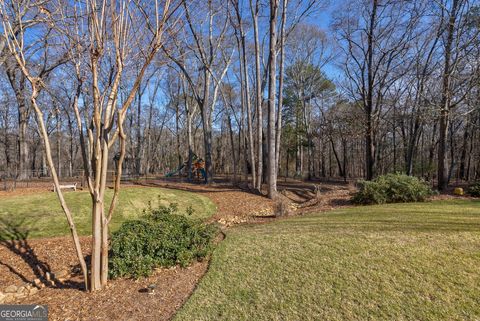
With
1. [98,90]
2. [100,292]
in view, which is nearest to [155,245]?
[100,292]

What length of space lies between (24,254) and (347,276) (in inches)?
236

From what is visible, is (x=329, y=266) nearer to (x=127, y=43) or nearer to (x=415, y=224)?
(x=415, y=224)

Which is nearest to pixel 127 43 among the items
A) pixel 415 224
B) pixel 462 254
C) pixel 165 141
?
pixel 462 254

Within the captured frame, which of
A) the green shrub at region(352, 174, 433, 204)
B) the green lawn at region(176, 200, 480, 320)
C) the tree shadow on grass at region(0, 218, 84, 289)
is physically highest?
the green shrub at region(352, 174, 433, 204)

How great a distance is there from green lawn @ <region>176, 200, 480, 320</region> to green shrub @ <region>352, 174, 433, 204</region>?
3631 mm

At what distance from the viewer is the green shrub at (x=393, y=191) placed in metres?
8.58

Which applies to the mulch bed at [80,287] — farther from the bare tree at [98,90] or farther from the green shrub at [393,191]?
the green shrub at [393,191]

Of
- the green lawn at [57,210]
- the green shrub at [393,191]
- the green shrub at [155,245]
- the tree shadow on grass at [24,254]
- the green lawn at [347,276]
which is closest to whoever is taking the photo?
the green lawn at [347,276]

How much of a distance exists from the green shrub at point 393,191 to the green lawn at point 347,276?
3.63 m

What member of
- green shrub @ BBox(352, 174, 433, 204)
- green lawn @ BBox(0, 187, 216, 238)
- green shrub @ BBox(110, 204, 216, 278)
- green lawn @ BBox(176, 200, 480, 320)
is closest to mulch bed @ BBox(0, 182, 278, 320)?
green shrub @ BBox(110, 204, 216, 278)

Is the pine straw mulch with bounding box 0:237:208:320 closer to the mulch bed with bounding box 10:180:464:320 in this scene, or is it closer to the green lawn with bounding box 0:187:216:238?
the mulch bed with bounding box 10:180:464:320

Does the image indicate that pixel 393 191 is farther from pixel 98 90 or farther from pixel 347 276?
pixel 98 90

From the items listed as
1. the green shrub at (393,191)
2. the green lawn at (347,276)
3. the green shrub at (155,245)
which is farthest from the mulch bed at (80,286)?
the green shrub at (393,191)

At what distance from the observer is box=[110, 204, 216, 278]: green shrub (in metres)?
3.59
